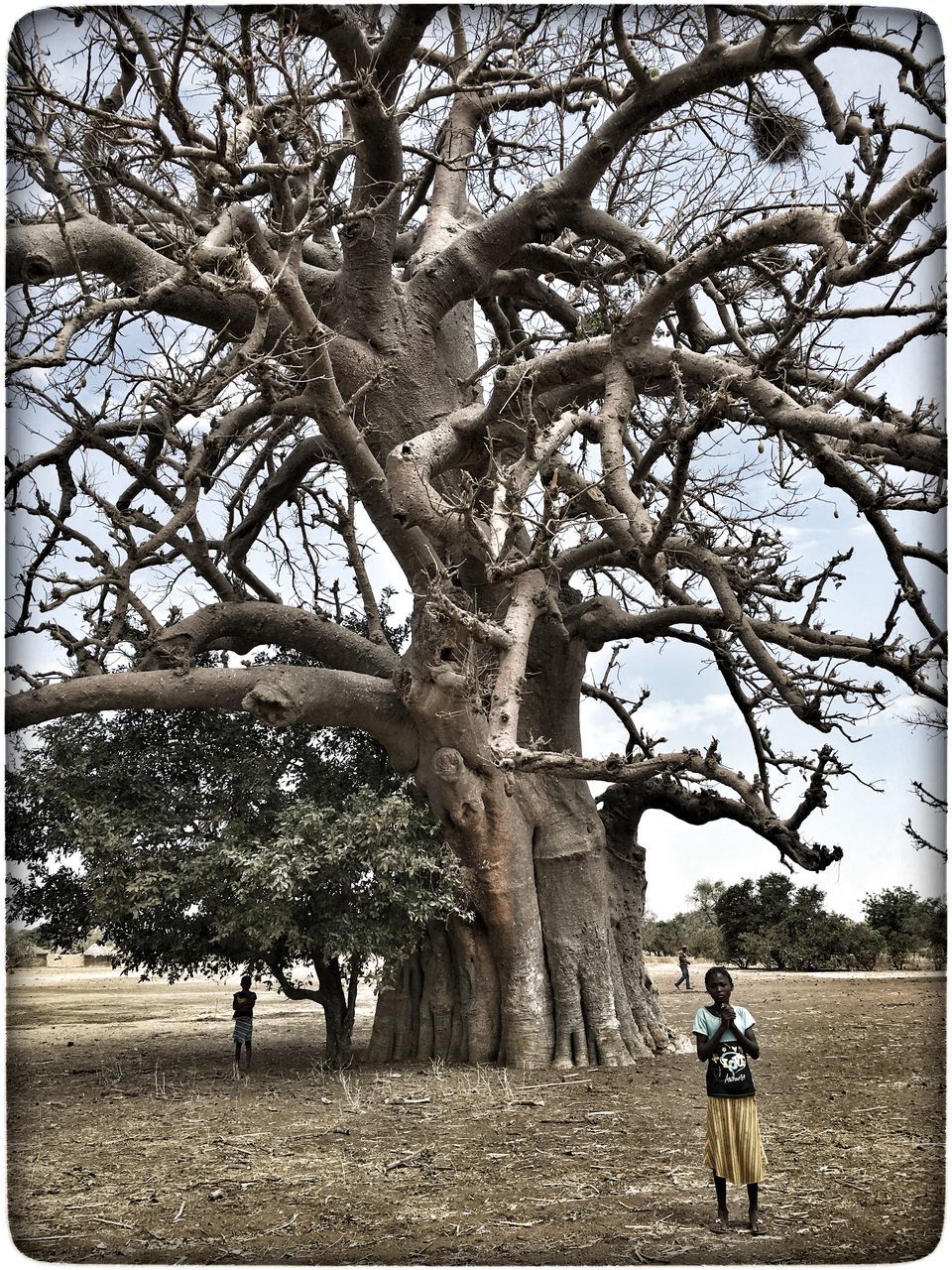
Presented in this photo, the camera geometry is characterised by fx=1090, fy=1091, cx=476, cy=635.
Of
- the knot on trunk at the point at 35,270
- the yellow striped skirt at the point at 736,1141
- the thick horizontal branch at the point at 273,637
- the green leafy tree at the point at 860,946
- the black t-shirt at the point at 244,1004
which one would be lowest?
the green leafy tree at the point at 860,946

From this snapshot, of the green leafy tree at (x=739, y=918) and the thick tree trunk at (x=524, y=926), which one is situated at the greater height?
the thick tree trunk at (x=524, y=926)

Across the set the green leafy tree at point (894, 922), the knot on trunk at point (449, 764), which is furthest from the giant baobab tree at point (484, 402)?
the green leafy tree at point (894, 922)

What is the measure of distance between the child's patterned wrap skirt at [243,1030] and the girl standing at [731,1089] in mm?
5732

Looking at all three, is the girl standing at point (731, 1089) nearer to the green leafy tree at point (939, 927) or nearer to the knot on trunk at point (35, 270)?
the green leafy tree at point (939, 927)

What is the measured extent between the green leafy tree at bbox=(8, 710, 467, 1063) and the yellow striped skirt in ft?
13.2

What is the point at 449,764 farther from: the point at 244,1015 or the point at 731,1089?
the point at 731,1089

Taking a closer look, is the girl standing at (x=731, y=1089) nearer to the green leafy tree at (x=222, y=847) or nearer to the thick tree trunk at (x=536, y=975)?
the green leafy tree at (x=222, y=847)

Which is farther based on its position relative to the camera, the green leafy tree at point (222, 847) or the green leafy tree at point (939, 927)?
the green leafy tree at point (222, 847)

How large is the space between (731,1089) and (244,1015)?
19.2 ft

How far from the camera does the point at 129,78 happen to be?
22.3ft

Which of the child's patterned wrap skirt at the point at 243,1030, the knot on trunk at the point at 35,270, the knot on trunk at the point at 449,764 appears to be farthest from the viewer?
the child's patterned wrap skirt at the point at 243,1030

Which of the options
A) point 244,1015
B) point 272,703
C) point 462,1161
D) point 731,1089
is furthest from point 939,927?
point 244,1015

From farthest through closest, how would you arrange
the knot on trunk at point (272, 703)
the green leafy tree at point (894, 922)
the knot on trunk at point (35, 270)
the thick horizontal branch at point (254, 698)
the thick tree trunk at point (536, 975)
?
the green leafy tree at point (894, 922) → the thick tree trunk at point (536, 975) → the knot on trunk at point (272, 703) → the thick horizontal branch at point (254, 698) → the knot on trunk at point (35, 270)

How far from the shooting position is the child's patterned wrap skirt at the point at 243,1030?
9.22 meters
